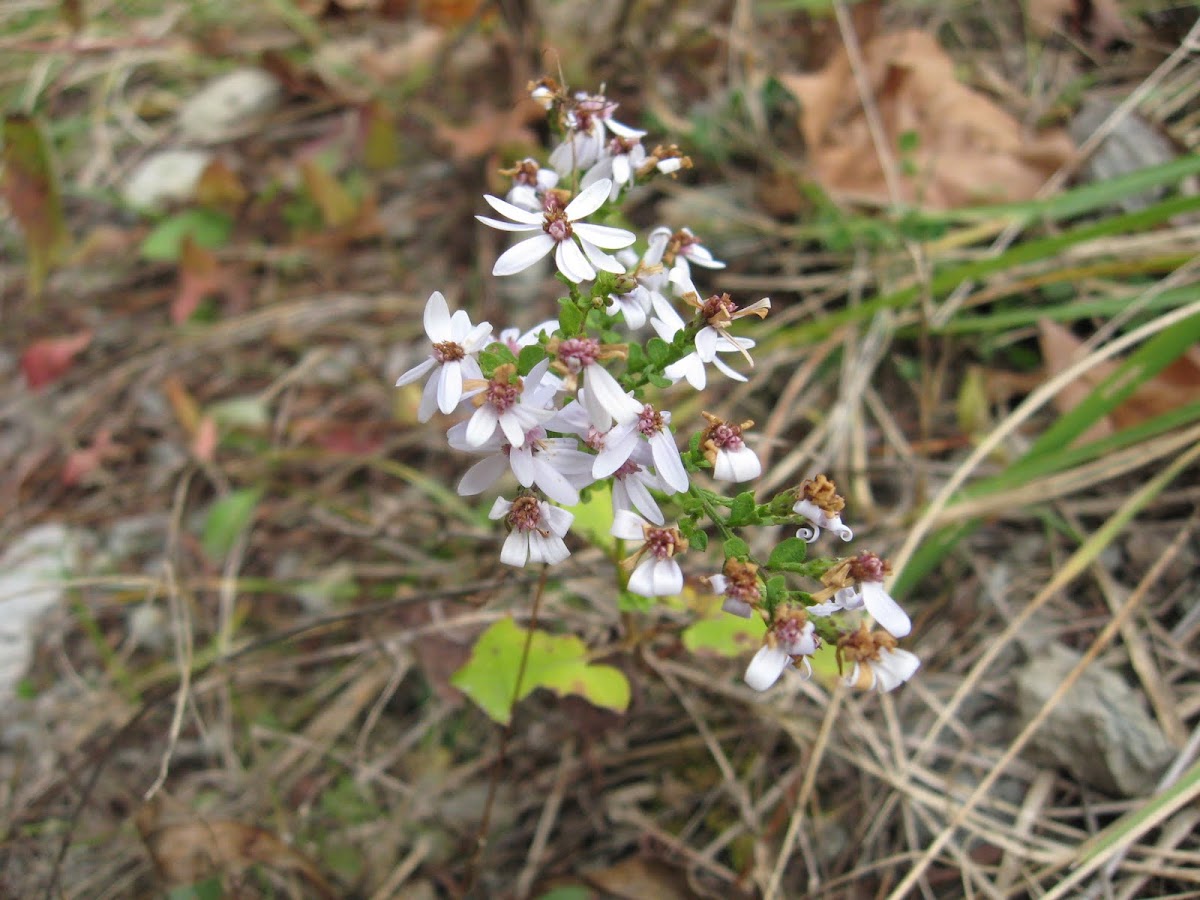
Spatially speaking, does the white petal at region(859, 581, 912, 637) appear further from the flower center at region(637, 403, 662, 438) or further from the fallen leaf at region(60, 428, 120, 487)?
the fallen leaf at region(60, 428, 120, 487)

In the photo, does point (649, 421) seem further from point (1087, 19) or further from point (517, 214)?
point (1087, 19)

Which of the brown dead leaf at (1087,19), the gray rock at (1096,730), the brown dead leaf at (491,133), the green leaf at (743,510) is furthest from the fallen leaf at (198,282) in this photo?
the brown dead leaf at (1087,19)

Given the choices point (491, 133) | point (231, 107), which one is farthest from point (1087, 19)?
point (231, 107)

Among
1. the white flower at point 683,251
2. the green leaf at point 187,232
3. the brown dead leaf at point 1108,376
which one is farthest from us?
the green leaf at point 187,232

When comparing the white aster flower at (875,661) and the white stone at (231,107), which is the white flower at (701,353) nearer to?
the white aster flower at (875,661)

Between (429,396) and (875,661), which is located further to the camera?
(429,396)

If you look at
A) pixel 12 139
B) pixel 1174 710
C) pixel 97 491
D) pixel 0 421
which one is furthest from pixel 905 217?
pixel 0 421
